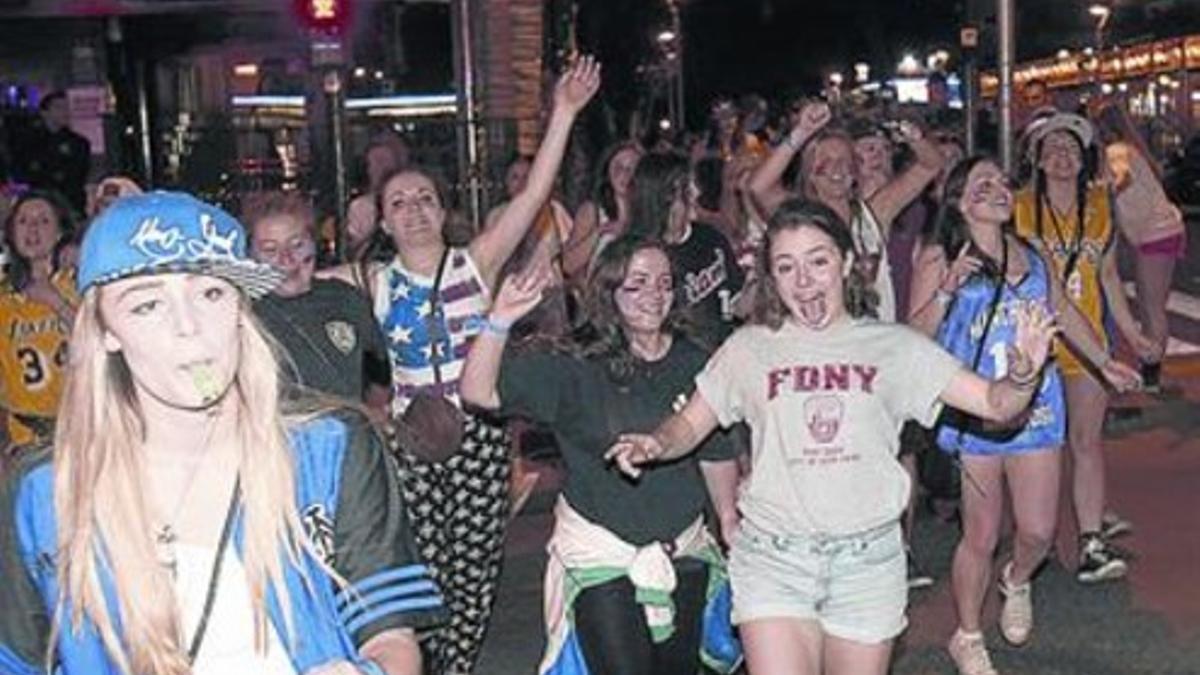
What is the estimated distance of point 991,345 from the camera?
7055 millimetres

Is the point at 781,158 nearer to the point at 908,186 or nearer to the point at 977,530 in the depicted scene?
the point at 908,186

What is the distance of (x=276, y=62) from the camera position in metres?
25.6

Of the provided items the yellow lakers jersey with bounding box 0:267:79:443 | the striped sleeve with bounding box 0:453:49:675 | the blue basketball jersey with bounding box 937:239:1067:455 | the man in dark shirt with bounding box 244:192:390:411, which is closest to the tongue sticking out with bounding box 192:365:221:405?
the striped sleeve with bounding box 0:453:49:675

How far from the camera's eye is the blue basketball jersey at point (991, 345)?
7.02m

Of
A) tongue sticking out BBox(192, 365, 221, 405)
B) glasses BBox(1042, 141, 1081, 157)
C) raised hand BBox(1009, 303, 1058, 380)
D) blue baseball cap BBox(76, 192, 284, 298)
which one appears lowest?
raised hand BBox(1009, 303, 1058, 380)

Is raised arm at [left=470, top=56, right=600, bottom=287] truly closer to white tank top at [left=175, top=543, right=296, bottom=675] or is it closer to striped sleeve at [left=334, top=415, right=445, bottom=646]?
striped sleeve at [left=334, top=415, right=445, bottom=646]

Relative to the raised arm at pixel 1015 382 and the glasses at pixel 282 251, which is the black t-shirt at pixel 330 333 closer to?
the glasses at pixel 282 251

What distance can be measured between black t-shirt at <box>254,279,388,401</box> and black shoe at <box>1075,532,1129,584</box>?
335 centimetres

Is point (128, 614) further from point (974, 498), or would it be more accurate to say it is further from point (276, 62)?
point (276, 62)

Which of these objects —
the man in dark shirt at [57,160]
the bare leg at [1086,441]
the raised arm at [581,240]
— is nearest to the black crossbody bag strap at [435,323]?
the raised arm at [581,240]

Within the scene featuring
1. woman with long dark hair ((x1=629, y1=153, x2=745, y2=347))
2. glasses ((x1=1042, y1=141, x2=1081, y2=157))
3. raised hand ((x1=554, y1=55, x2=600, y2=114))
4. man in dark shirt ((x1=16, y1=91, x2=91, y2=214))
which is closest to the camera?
raised hand ((x1=554, y1=55, x2=600, y2=114))

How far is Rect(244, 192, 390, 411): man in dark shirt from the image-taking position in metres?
6.12

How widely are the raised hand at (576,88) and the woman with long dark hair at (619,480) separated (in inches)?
46.7

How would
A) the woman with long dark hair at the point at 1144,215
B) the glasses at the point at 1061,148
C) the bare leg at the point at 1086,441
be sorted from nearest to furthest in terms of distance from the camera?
the glasses at the point at 1061,148 → the bare leg at the point at 1086,441 → the woman with long dark hair at the point at 1144,215
